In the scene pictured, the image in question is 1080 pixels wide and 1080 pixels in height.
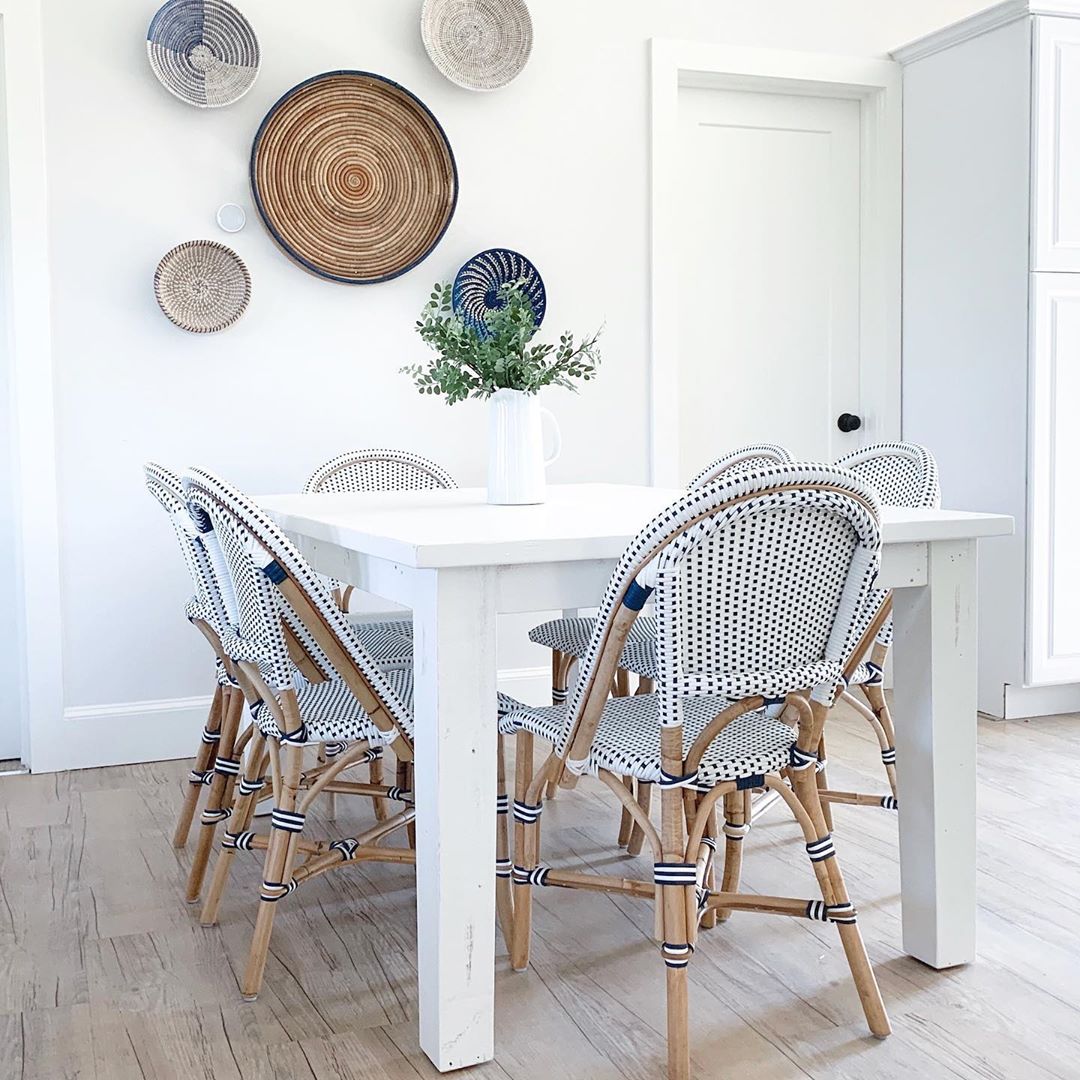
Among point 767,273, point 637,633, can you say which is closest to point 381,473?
point 637,633

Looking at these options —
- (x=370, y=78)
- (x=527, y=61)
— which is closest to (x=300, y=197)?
(x=370, y=78)

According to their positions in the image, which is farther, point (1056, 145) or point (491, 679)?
point (1056, 145)

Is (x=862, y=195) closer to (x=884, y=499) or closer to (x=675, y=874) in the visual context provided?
(x=884, y=499)

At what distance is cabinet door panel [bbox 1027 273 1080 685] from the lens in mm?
3750

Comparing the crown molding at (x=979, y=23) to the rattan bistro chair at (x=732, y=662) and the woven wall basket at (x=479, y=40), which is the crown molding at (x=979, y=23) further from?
the rattan bistro chair at (x=732, y=662)

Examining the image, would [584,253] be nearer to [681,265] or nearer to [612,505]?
[681,265]

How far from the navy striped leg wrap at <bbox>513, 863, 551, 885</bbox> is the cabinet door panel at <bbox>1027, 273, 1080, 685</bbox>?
223 centimetres

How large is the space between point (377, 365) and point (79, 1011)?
2.17m

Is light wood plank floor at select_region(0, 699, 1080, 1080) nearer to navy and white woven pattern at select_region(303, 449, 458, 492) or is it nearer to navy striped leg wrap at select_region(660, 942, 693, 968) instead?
navy striped leg wrap at select_region(660, 942, 693, 968)

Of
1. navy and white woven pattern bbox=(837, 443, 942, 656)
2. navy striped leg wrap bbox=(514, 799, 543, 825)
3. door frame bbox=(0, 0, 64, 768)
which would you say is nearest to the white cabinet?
navy and white woven pattern bbox=(837, 443, 942, 656)

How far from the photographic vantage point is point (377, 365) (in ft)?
12.5

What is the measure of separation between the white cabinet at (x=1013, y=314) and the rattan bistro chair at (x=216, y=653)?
200 cm

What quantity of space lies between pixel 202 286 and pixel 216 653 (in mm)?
1375

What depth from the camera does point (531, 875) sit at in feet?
6.98
